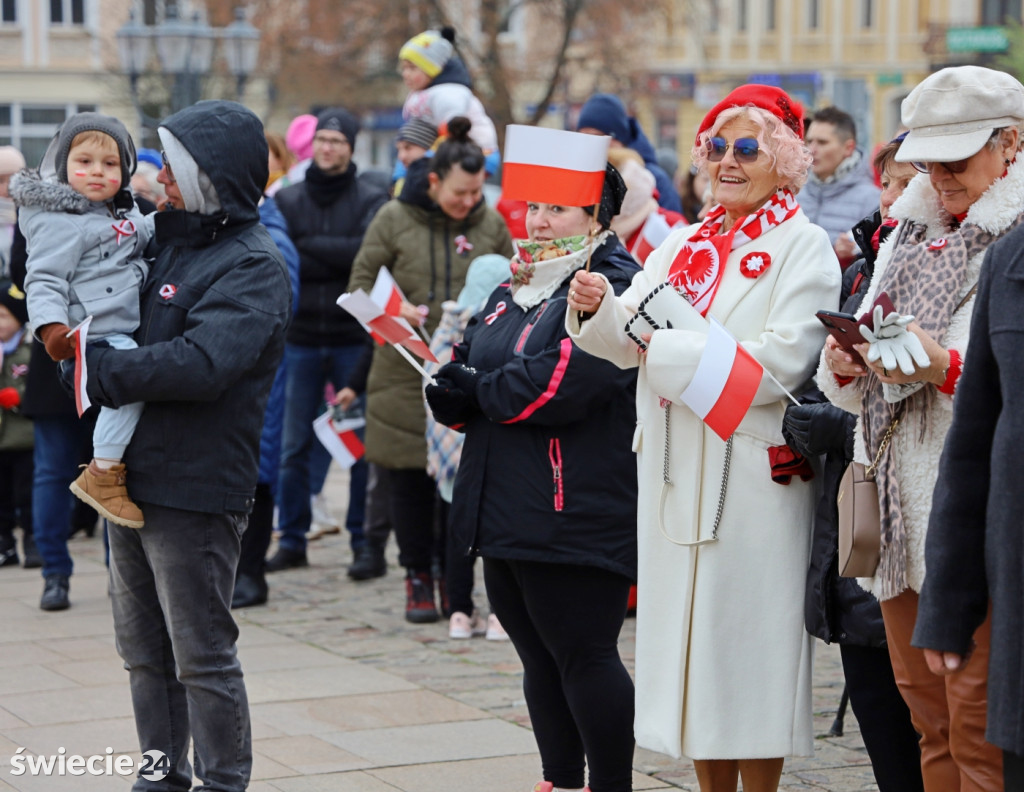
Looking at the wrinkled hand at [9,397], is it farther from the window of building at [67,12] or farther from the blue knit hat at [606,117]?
the window of building at [67,12]

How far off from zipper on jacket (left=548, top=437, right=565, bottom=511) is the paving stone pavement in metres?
1.07

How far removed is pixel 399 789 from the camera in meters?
4.91

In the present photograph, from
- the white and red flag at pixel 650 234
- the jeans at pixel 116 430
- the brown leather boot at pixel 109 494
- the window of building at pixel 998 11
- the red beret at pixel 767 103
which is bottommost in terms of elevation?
the brown leather boot at pixel 109 494

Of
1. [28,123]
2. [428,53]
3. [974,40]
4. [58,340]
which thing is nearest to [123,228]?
[58,340]

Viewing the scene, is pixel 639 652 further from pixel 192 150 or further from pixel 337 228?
pixel 337 228

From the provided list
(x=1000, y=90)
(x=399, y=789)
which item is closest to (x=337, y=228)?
(x=399, y=789)

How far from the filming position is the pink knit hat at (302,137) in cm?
1026

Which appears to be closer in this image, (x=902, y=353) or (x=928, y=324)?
(x=902, y=353)

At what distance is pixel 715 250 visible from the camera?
164 inches

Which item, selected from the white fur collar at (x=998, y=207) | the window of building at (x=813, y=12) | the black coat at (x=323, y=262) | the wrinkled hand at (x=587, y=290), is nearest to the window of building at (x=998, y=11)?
the window of building at (x=813, y=12)

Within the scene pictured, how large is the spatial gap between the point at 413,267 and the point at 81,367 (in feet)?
10.8

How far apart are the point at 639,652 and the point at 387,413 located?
3461mm

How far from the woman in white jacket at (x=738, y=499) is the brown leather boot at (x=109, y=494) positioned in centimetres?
129

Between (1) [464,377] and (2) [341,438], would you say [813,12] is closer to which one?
(2) [341,438]
